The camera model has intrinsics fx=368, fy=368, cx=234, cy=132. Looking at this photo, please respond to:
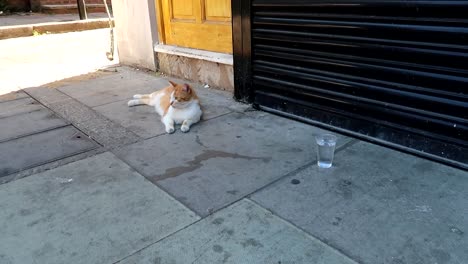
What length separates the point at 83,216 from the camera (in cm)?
217

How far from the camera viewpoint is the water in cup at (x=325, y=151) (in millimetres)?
2591

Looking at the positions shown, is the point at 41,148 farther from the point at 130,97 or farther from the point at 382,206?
the point at 382,206

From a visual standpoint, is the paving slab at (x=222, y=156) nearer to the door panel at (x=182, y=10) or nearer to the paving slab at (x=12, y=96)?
→ the door panel at (x=182, y=10)

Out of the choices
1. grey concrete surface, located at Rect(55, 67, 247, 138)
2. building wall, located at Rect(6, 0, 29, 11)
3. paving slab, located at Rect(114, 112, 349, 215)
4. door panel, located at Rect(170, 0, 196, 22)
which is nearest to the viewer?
paving slab, located at Rect(114, 112, 349, 215)

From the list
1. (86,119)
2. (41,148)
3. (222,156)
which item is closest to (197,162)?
(222,156)

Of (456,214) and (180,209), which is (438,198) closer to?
(456,214)

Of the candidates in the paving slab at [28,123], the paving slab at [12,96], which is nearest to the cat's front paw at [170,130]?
the paving slab at [28,123]

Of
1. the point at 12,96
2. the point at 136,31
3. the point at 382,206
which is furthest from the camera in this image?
the point at 136,31

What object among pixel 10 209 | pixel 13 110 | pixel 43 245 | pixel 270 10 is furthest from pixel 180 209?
pixel 13 110

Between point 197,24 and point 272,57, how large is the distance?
5.29ft

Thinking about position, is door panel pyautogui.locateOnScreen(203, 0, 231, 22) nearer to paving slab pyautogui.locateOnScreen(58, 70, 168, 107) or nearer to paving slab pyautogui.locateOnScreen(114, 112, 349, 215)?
paving slab pyautogui.locateOnScreen(58, 70, 168, 107)

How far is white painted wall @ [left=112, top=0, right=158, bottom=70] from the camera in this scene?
5.36m

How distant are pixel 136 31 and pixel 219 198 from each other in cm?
418

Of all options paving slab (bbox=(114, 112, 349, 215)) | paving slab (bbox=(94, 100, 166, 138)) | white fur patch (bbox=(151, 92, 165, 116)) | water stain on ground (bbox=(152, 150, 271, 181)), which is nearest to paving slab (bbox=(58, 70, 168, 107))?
paving slab (bbox=(94, 100, 166, 138))
